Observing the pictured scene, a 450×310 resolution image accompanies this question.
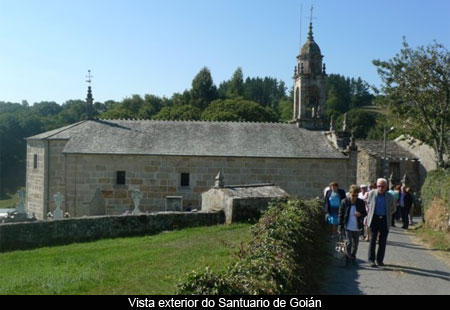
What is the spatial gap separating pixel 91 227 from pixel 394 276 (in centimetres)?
856

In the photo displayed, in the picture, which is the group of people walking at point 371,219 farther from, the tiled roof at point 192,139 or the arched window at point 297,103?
the arched window at point 297,103

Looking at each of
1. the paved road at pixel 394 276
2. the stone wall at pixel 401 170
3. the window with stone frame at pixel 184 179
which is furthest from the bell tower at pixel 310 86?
the paved road at pixel 394 276

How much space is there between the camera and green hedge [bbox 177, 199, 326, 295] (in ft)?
17.2

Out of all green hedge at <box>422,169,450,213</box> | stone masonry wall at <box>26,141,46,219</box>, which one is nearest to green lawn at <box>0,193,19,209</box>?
stone masonry wall at <box>26,141,46,219</box>

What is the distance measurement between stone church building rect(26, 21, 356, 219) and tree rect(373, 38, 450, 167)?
188 inches

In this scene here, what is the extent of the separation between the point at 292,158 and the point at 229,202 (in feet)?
35.5

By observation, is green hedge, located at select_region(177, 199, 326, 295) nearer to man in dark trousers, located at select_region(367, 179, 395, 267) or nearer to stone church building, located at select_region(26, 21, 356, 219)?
man in dark trousers, located at select_region(367, 179, 395, 267)

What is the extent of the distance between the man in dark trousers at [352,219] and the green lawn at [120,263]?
227cm

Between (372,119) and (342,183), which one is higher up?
(372,119)

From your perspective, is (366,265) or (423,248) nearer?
(366,265)

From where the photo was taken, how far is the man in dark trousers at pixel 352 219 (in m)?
9.73

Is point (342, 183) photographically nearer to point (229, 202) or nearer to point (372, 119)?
point (229, 202)
